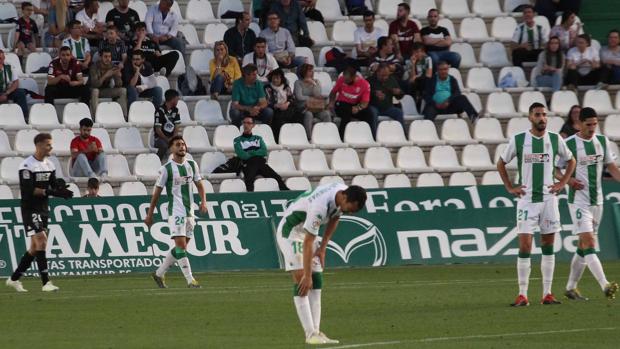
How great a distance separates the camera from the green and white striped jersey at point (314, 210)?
12.4 m

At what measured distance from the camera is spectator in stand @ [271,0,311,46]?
30.0 m

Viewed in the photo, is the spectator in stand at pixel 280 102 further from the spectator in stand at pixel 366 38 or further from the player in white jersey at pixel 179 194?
the player in white jersey at pixel 179 194

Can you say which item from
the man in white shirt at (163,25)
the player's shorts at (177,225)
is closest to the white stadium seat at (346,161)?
the man in white shirt at (163,25)

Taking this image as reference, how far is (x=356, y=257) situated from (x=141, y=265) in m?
3.73

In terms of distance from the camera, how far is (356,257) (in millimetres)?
24703

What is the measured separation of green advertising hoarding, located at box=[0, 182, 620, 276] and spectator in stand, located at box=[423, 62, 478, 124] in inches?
181

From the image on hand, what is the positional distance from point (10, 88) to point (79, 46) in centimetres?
165

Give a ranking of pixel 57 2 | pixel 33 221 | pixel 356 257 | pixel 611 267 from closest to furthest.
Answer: pixel 33 221, pixel 611 267, pixel 356 257, pixel 57 2

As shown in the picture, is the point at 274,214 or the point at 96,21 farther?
the point at 96,21

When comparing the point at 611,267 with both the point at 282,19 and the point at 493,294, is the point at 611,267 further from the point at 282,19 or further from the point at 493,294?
the point at 282,19

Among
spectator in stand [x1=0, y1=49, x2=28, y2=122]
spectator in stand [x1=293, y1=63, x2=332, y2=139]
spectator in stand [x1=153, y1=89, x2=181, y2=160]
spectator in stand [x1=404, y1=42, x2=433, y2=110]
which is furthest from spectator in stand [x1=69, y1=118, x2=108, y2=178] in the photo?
spectator in stand [x1=404, y1=42, x2=433, y2=110]

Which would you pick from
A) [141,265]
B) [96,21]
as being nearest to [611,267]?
[141,265]

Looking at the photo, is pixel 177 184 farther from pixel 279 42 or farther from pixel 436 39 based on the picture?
pixel 436 39

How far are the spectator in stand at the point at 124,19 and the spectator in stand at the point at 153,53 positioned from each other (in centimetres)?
Answer: 36
